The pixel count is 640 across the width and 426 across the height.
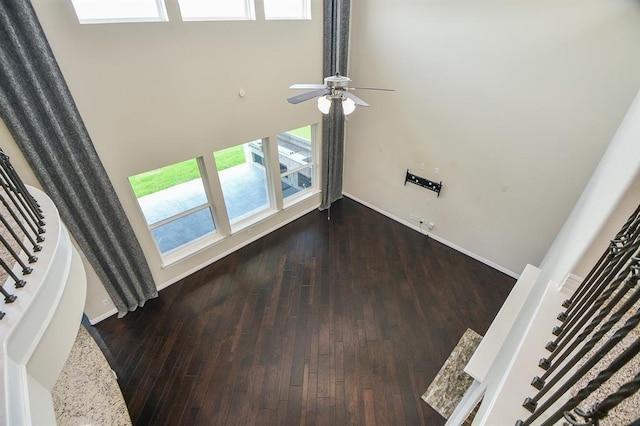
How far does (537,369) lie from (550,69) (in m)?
3.80

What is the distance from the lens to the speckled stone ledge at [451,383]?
329 cm

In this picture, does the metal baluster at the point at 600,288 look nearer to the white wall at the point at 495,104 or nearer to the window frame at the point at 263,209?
the white wall at the point at 495,104

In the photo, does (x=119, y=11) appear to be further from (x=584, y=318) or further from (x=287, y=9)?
(x=584, y=318)

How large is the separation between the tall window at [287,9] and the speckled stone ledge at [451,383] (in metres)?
5.31

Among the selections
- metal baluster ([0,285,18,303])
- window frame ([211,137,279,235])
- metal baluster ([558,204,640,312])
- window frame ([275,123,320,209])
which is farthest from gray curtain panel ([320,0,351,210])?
metal baluster ([0,285,18,303])

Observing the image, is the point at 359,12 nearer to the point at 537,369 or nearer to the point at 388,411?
the point at 537,369

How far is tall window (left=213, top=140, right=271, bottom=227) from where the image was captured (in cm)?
530

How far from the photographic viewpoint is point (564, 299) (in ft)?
5.73

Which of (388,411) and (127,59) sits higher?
(127,59)

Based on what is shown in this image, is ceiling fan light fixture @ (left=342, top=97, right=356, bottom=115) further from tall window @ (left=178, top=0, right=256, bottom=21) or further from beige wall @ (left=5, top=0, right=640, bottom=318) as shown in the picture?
tall window @ (left=178, top=0, right=256, bottom=21)

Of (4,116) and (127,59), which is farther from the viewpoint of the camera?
(127,59)

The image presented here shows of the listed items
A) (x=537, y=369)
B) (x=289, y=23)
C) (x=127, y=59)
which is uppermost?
(x=289, y=23)

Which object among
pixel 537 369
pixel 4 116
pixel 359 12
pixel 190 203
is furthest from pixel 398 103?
pixel 4 116

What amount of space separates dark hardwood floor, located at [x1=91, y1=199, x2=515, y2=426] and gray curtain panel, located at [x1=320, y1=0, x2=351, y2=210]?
138 cm
